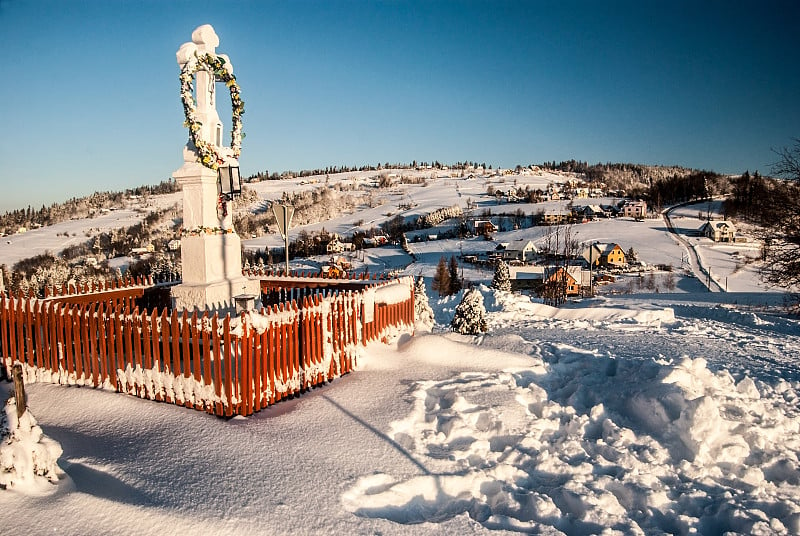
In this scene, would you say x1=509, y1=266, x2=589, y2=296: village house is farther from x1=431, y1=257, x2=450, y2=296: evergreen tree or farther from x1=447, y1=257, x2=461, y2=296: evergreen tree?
x1=431, y1=257, x2=450, y2=296: evergreen tree

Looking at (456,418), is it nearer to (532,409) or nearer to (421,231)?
(532,409)

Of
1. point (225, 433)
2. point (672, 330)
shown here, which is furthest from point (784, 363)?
point (225, 433)

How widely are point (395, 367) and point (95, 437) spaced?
4.19m

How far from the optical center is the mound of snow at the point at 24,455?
3.61 m

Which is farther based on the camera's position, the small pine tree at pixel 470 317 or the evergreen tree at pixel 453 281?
the evergreen tree at pixel 453 281

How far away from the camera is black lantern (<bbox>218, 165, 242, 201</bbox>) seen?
1022 cm

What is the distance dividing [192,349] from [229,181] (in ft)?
17.0

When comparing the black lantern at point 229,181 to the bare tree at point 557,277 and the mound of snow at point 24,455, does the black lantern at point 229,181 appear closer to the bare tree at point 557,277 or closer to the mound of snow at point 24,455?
the mound of snow at point 24,455

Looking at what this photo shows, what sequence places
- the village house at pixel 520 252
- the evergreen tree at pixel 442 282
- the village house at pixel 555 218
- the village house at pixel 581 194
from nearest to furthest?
the evergreen tree at pixel 442 282 < the village house at pixel 520 252 < the village house at pixel 555 218 < the village house at pixel 581 194

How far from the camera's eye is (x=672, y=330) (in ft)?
44.3

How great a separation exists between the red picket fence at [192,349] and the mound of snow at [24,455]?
2115 mm

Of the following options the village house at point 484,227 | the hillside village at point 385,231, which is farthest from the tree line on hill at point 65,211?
the village house at point 484,227

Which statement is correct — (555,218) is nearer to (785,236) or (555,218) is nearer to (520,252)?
(520,252)

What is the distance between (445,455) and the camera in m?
5.09
